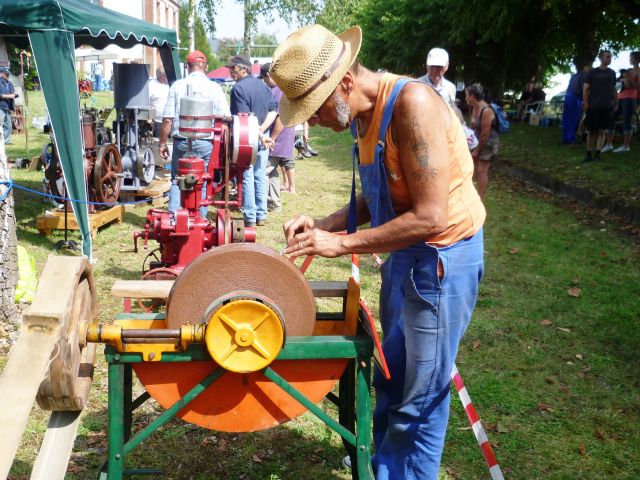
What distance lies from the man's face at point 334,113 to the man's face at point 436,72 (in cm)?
542

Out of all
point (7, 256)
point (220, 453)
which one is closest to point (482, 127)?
point (7, 256)

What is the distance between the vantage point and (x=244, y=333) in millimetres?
2266

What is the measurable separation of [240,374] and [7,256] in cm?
299

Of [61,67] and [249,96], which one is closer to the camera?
[61,67]

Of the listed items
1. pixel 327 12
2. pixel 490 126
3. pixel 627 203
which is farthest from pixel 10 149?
pixel 327 12

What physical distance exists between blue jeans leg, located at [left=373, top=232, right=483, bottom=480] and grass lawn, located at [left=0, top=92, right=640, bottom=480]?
0.73 metres

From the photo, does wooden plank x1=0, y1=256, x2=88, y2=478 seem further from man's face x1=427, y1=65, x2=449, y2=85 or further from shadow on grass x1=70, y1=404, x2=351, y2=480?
man's face x1=427, y1=65, x2=449, y2=85

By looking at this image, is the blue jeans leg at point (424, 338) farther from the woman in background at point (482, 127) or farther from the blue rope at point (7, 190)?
the woman in background at point (482, 127)

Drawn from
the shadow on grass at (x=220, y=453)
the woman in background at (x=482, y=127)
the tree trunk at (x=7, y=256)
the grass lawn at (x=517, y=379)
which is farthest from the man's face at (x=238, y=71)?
the shadow on grass at (x=220, y=453)

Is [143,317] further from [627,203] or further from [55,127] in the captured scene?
[627,203]

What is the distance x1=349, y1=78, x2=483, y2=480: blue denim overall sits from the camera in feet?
8.28

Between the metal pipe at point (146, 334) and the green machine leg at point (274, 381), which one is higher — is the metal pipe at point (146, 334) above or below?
above

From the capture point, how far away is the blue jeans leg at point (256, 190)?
307 inches

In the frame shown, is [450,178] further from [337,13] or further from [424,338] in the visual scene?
[337,13]
